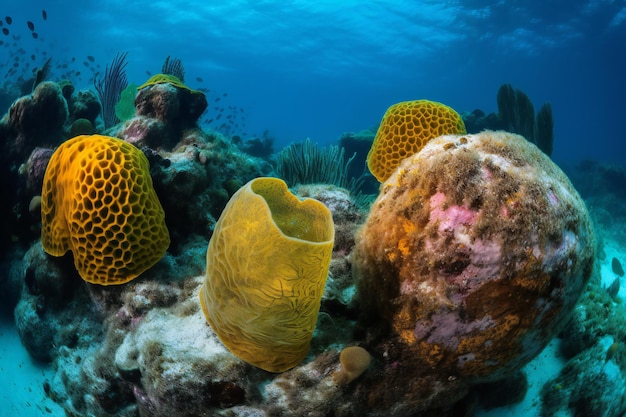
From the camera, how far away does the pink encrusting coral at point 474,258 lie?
180cm

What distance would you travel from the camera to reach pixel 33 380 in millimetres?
4309

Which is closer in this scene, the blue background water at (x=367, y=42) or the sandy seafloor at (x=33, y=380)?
the sandy seafloor at (x=33, y=380)

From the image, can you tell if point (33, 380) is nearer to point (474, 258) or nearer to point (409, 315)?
point (409, 315)

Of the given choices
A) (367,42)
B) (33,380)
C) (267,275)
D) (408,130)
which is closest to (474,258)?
(267,275)

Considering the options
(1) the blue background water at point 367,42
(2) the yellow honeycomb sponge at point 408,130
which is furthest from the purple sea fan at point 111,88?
(1) the blue background water at point 367,42

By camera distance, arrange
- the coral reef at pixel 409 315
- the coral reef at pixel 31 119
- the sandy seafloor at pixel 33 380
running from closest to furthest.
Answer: the coral reef at pixel 409 315 → the sandy seafloor at pixel 33 380 → the coral reef at pixel 31 119

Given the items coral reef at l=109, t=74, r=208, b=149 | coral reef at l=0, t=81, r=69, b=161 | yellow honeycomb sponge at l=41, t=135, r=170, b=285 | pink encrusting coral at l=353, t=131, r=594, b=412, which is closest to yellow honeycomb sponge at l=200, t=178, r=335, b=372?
pink encrusting coral at l=353, t=131, r=594, b=412

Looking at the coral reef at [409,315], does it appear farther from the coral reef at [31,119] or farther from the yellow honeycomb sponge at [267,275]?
the coral reef at [31,119]

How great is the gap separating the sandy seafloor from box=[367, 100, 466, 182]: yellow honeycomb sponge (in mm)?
2446

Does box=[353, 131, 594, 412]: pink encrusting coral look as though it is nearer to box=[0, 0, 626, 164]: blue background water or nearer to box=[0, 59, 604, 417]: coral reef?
box=[0, 59, 604, 417]: coral reef

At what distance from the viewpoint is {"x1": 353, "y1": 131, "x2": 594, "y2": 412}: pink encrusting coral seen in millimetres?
1799

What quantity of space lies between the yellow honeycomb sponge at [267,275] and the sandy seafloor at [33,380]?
7.50ft

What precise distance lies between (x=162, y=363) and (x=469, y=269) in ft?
7.06

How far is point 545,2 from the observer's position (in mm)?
27109
